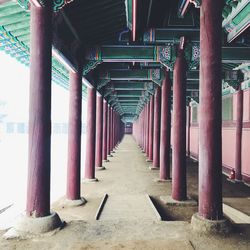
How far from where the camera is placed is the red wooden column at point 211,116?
12.9 ft

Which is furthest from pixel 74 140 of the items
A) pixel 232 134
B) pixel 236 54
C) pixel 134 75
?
pixel 232 134

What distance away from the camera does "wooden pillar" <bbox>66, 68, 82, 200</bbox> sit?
6.59m

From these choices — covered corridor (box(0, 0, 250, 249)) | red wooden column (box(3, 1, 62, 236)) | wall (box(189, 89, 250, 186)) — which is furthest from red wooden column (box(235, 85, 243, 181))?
red wooden column (box(3, 1, 62, 236))

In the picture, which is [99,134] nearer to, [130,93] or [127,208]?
[130,93]

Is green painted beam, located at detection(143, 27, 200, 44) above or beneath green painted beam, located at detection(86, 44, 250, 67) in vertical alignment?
above

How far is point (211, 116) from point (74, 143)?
377 cm

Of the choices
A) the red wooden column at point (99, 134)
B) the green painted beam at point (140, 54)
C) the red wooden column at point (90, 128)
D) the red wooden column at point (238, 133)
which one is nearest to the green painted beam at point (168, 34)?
the green painted beam at point (140, 54)

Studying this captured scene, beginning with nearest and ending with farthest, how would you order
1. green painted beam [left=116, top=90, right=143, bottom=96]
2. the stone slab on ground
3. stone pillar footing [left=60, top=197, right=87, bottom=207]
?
the stone slab on ground
stone pillar footing [left=60, top=197, right=87, bottom=207]
green painted beam [left=116, top=90, right=143, bottom=96]

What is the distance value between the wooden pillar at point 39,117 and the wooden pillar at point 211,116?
2.39 m

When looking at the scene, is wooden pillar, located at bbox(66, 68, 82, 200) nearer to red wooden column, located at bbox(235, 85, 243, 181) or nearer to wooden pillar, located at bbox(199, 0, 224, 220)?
wooden pillar, located at bbox(199, 0, 224, 220)

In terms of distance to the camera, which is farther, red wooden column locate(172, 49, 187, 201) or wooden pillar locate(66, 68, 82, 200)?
wooden pillar locate(66, 68, 82, 200)

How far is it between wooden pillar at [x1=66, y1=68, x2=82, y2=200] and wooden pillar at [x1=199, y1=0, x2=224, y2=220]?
11.6 ft

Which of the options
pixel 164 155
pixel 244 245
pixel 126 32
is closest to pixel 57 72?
pixel 126 32

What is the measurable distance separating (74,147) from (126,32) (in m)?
3.30
